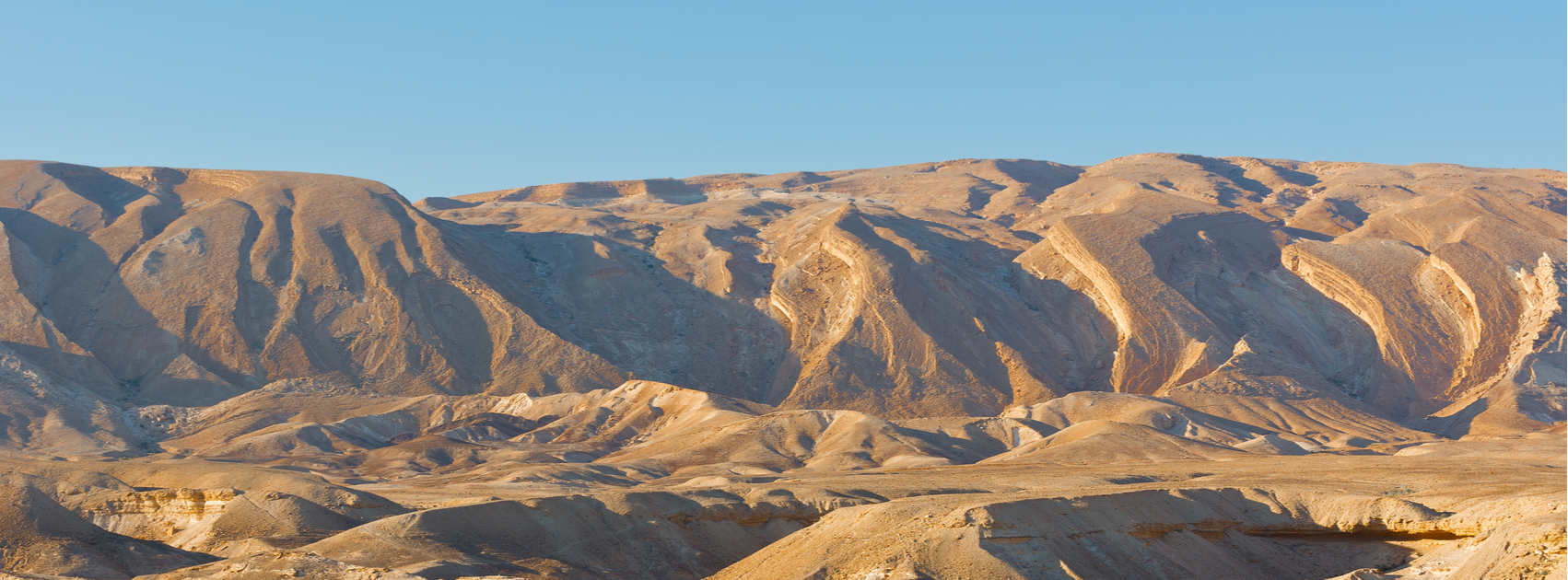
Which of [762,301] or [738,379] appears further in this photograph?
[762,301]

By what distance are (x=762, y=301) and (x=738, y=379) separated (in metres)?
8.19

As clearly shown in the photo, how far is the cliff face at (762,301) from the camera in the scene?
71688 millimetres

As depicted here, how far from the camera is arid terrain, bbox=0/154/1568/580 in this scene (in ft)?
90.6

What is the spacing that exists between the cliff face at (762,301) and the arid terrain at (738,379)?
0.26m

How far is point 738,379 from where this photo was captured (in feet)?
253

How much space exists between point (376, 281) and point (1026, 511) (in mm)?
61290

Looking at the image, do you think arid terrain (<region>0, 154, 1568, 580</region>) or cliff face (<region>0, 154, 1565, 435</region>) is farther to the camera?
cliff face (<region>0, 154, 1565, 435</region>)

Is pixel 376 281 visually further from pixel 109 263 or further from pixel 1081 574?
pixel 1081 574

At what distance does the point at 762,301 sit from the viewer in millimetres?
83750

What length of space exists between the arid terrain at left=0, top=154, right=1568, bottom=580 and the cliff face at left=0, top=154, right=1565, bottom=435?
10.4 inches

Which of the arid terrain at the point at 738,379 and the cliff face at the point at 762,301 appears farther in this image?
the cliff face at the point at 762,301

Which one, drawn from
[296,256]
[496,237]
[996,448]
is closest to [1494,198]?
[996,448]

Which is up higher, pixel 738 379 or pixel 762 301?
pixel 762 301

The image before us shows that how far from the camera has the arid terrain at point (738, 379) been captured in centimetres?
2761
